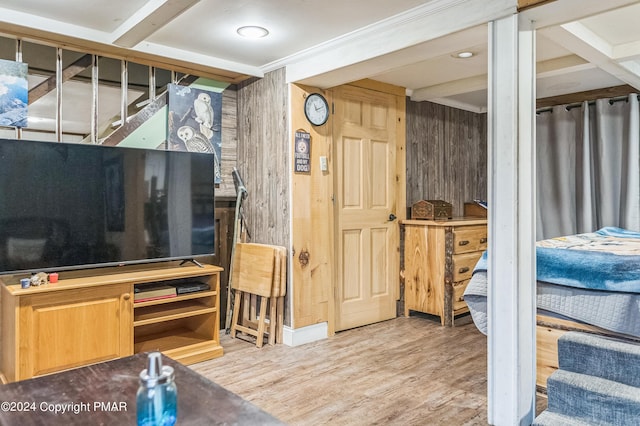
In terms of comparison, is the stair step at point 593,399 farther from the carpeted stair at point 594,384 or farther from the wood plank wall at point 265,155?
the wood plank wall at point 265,155

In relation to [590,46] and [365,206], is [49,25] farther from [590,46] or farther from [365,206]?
[590,46]

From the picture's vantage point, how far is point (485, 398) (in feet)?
8.28

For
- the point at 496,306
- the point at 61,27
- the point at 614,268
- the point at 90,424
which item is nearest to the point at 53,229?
the point at 61,27

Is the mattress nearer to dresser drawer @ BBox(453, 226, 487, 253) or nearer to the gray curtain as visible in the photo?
dresser drawer @ BBox(453, 226, 487, 253)

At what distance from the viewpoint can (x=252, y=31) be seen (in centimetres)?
284

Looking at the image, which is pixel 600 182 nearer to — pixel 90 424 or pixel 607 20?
pixel 607 20

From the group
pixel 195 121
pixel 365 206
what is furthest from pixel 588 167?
pixel 195 121

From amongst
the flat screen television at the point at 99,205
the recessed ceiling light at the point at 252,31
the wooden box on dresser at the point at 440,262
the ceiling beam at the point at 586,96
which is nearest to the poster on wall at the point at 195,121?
the flat screen television at the point at 99,205

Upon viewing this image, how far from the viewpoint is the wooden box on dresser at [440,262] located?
399 cm

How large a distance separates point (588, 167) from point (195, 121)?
12.5 ft

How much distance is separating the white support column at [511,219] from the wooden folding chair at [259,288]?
5.51ft

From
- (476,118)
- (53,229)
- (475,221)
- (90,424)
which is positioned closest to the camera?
(90,424)

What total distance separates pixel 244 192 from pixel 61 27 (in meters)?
1.69

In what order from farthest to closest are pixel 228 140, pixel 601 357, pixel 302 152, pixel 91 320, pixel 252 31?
pixel 228 140 < pixel 302 152 < pixel 252 31 < pixel 91 320 < pixel 601 357
